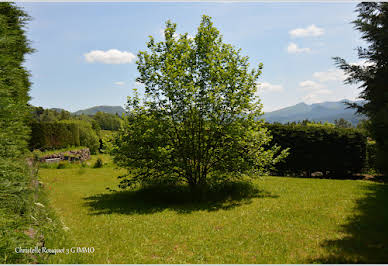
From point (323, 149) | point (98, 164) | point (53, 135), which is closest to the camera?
point (323, 149)

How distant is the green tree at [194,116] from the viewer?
35.2ft

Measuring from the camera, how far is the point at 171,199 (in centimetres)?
1255

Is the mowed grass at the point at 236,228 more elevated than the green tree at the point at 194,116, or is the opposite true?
the green tree at the point at 194,116

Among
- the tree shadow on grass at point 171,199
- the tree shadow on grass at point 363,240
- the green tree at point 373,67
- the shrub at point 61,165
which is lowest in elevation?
the tree shadow on grass at point 171,199

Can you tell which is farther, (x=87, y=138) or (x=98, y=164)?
(x=87, y=138)

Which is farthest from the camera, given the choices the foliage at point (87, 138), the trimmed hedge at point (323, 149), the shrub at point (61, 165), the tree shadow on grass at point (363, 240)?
the foliage at point (87, 138)

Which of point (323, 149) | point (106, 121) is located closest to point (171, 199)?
point (323, 149)

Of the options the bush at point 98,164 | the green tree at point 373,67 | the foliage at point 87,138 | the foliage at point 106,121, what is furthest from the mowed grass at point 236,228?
the foliage at point 106,121

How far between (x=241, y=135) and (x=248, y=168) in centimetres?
158

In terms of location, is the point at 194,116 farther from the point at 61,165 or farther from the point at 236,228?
the point at 61,165

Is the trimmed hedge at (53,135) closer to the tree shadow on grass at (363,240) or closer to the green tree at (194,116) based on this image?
the green tree at (194,116)

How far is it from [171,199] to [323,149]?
42.5 feet

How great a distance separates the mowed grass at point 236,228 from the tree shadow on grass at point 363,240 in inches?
0.9

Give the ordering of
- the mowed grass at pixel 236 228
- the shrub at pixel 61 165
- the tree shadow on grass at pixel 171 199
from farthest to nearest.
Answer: the shrub at pixel 61 165, the tree shadow on grass at pixel 171 199, the mowed grass at pixel 236 228
